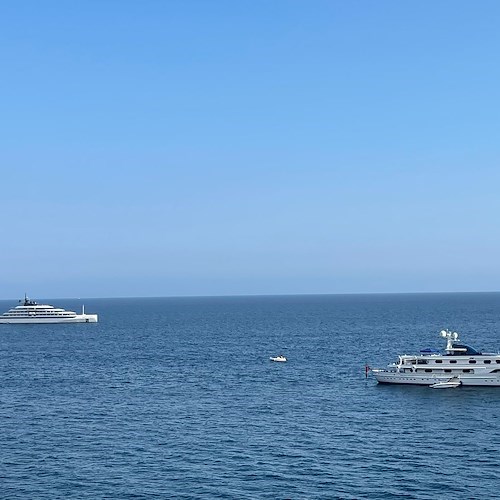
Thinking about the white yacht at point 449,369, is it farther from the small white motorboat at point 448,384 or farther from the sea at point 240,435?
the sea at point 240,435

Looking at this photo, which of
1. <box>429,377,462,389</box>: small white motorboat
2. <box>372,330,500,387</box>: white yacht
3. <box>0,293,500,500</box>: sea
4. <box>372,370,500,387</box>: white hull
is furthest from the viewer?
<box>372,370,500,387</box>: white hull

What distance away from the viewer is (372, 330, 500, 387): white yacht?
11397 centimetres

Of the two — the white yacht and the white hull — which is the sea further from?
the white yacht

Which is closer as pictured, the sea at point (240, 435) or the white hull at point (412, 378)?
the sea at point (240, 435)

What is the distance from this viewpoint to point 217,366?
14262cm

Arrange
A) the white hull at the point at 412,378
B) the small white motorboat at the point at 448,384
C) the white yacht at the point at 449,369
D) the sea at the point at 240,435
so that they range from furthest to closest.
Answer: the white hull at the point at 412,378 → the small white motorboat at the point at 448,384 → the white yacht at the point at 449,369 → the sea at the point at 240,435

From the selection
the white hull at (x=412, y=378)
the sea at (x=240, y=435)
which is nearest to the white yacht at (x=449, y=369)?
the white hull at (x=412, y=378)

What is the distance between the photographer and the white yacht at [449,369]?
114 metres

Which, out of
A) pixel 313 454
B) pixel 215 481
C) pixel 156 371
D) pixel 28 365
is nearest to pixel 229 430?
pixel 313 454

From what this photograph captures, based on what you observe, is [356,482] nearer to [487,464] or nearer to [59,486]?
[487,464]

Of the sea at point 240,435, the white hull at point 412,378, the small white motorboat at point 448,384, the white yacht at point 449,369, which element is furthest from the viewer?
the white hull at point 412,378

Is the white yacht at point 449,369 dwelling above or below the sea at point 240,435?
above

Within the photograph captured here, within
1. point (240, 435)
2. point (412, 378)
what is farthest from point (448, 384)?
point (240, 435)

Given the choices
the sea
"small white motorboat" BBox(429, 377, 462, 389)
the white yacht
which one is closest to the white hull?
the white yacht
